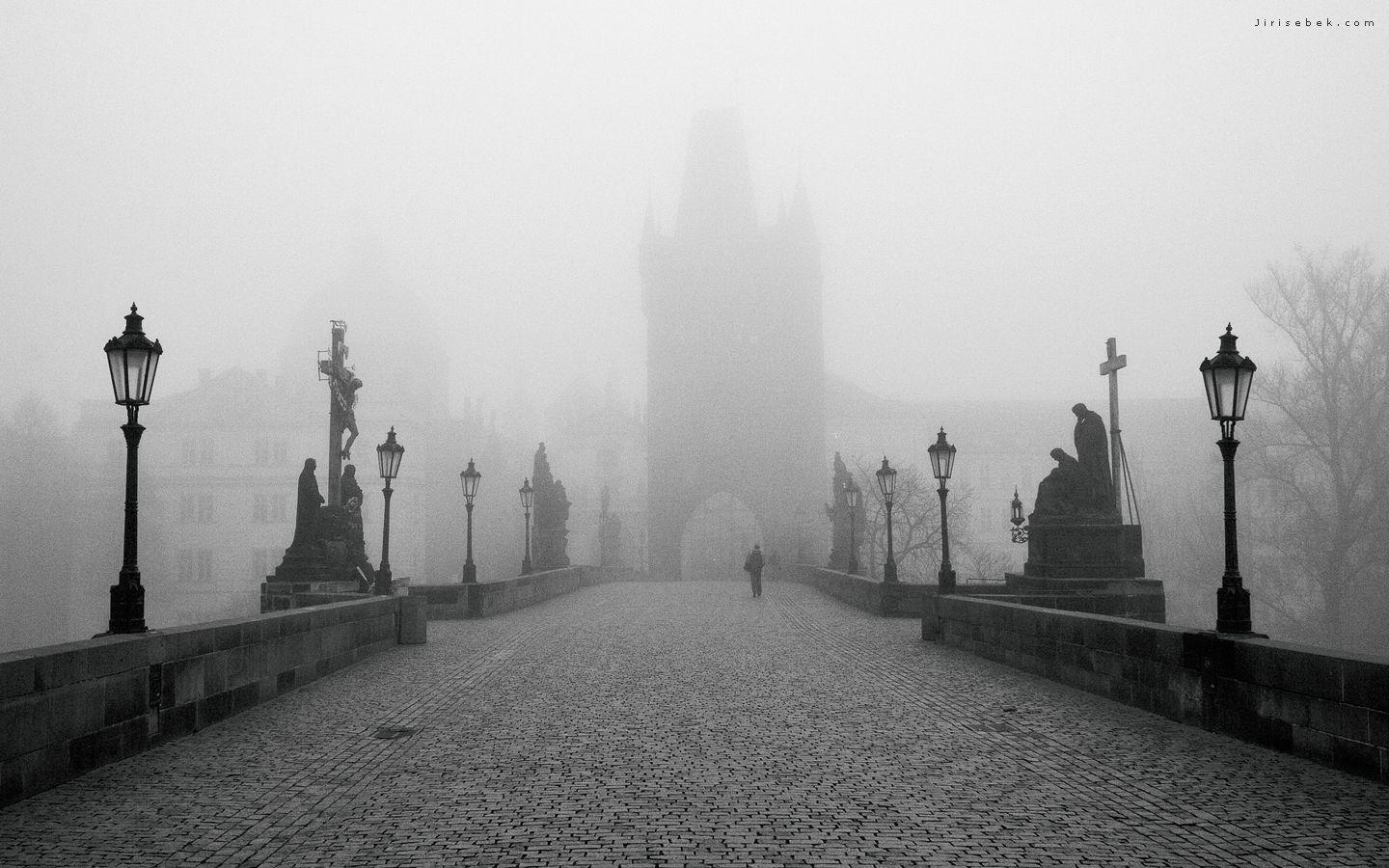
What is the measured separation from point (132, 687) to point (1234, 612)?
7604 mm

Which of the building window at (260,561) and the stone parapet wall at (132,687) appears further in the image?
the building window at (260,561)

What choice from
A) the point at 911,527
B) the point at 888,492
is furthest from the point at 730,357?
the point at 888,492

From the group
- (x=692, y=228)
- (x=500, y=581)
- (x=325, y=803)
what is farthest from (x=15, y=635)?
(x=325, y=803)

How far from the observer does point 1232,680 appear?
8109 mm

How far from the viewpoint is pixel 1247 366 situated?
31.4 ft

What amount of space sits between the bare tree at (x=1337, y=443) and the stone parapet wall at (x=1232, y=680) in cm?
2523

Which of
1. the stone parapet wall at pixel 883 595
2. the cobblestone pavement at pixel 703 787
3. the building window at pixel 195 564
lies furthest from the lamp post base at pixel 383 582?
the building window at pixel 195 564

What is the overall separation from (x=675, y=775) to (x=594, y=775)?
48 cm

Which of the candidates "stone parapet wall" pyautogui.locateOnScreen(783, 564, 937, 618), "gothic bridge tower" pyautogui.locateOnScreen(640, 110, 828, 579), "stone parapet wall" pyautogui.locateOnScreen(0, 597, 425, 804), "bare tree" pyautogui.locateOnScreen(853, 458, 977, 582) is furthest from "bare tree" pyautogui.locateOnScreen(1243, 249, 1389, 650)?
"gothic bridge tower" pyautogui.locateOnScreen(640, 110, 828, 579)

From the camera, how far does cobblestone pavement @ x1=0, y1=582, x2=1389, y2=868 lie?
5.43 meters

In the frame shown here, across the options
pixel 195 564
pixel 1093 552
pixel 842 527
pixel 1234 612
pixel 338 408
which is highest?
pixel 338 408

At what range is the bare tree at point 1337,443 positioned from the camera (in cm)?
3294

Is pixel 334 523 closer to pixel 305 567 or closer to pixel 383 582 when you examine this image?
pixel 305 567

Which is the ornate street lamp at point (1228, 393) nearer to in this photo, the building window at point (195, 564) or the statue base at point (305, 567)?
the statue base at point (305, 567)
